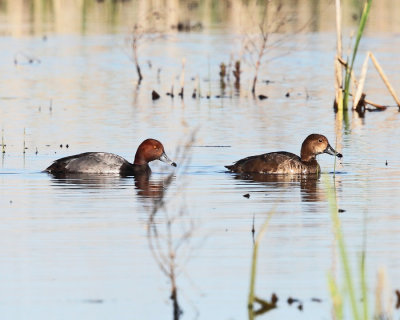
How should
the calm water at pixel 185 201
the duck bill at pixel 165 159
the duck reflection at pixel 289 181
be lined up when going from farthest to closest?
the duck bill at pixel 165 159 < the duck reflection at pixel 289 181 < the calm water at pixel 185 201

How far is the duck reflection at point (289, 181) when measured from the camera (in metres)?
13.2

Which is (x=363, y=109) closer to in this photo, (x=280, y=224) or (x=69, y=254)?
(x=280, y=224)

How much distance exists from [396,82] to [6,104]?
28.8 ft

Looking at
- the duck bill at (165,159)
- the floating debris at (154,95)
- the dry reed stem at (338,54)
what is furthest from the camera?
the floating debris at (154,95)

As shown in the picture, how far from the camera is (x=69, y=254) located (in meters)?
9.20

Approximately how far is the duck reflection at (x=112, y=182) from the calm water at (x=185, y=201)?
0.03 m

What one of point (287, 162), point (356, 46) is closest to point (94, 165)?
point (287, 162)

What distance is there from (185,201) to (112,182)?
2.46 metres

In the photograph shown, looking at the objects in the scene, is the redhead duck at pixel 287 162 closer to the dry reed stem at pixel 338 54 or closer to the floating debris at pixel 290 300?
the dry reed stem at pixel 338 54

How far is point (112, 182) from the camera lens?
1389cm

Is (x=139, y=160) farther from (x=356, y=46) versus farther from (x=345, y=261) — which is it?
(x=345, y=261)

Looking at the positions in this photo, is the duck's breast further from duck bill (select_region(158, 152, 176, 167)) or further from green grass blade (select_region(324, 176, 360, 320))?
green grass blade (select_region(324, 176, 360, 320))

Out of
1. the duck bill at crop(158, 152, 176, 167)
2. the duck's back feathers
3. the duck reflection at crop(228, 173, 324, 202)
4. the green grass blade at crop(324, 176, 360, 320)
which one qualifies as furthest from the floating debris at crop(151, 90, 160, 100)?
the green grass blade at crop(324, 176, 360, 320)

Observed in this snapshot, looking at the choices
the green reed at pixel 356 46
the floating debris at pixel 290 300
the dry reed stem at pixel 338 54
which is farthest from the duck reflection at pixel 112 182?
the dry reed stem at pixel 338 54
